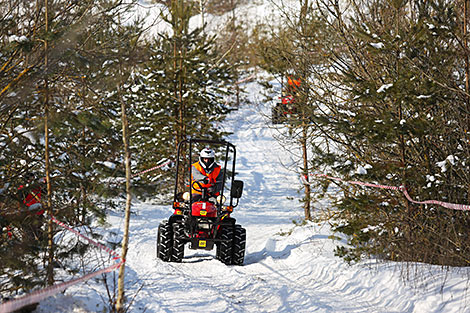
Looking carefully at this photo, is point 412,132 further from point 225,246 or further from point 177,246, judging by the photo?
point 177,246

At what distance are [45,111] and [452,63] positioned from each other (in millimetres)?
5681

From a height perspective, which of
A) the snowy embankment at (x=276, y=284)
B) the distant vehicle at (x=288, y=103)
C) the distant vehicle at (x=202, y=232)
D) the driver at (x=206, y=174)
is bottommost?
the snowy embankment at (x=276, y=284)

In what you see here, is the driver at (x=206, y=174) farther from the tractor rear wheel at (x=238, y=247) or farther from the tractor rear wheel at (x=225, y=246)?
the tractor rear wheel at (x=238, y=247)

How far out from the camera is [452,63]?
7055mm

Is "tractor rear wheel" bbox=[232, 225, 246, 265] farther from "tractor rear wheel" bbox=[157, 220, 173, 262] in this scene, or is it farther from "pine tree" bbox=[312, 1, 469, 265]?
"pine tree" bbox=[312, 1, 469, 265]

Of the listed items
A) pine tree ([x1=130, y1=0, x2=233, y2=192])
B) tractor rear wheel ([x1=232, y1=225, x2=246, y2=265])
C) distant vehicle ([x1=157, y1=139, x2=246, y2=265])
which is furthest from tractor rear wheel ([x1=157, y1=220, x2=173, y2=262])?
pine tree ([x1=130, y1=0, x2=233, y2=192])

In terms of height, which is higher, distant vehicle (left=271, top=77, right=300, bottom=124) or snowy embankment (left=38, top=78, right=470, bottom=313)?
distant vehicle (left=271, top=77, right=300, bottom=124)

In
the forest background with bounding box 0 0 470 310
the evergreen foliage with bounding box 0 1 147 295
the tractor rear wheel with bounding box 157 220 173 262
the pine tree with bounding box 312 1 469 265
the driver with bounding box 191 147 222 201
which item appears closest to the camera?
the evergreen foliage with bounding box 0 1 147 295

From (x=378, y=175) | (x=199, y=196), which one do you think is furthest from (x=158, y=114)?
(x=378, y=175)

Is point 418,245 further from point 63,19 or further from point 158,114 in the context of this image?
point 158,114

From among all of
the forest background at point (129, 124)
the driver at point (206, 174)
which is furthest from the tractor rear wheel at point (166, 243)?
the forest background at point (129, 124)

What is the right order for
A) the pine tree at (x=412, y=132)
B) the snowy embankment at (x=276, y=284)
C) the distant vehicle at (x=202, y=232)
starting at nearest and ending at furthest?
the snowy embankment at (x=276, y=284), the pine tree at (x=412, y=132), the distant vehicle at (x=202, y=232)

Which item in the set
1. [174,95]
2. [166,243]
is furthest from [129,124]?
[174,95]

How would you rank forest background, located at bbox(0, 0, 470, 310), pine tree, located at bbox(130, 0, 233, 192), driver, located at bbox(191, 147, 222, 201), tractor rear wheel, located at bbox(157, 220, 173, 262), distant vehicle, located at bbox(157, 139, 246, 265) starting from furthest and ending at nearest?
pine tree, located at bbox(130, 0, 233, 192) < driver, located at bbox(191, 147, 222, 201) < tractor rear wheel, located at bbox(157, 220, 173, 262) < distant vehicle, located at bbox(157, 139, 246, 265) < forest background, located at bbox(0, 0, 470, 310)
